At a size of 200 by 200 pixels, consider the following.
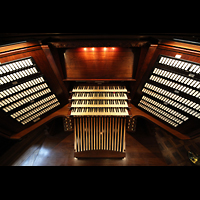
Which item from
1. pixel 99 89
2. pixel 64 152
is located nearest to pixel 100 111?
pixel 99 89

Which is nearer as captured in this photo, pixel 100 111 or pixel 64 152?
pixel 100 111

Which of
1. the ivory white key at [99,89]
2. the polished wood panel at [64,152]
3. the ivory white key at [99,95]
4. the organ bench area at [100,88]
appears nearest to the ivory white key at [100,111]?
the organ bench area at [100,88]

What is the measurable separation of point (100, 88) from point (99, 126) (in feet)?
4.80

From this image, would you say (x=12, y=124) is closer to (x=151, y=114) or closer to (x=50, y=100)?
(x=50, y=100)

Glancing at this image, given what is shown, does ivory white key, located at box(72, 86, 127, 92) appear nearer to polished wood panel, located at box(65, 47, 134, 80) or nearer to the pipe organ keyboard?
the pipe organ keyboard

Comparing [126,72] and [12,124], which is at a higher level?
[126,72]

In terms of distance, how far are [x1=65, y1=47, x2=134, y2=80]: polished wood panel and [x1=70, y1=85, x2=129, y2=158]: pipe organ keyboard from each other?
0.57 metres

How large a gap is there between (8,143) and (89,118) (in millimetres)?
3302

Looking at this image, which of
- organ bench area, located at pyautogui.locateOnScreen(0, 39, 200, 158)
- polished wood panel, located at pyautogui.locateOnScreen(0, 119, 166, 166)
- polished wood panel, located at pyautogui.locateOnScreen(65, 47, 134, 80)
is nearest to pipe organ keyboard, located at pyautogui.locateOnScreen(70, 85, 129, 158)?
organ bench area, located at pyautogui.locateOnScreen(0, 39, 200, 158)

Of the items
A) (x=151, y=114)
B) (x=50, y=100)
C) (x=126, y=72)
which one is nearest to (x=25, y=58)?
(x=50, y=100)

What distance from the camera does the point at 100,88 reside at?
4234 millimetres

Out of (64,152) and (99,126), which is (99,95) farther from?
(64,152)

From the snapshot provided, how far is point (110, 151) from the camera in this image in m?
4.09

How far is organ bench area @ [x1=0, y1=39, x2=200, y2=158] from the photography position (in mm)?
2754
